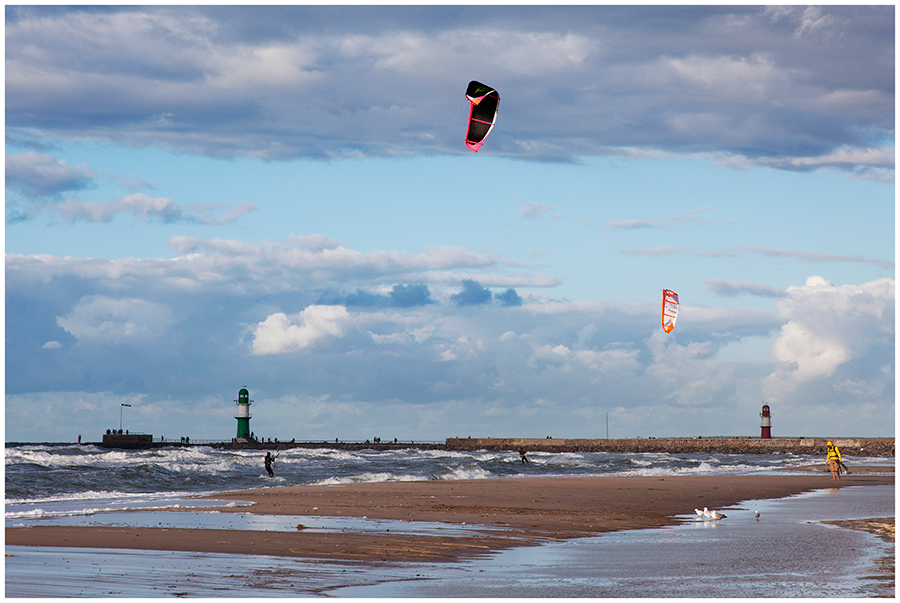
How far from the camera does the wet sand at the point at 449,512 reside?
36.3 ft

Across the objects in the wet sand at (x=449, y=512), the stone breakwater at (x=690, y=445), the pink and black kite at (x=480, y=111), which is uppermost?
the pink and black kite at (x=480, y=111)

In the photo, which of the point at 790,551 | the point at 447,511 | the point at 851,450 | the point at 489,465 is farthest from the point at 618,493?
the point at 851,450

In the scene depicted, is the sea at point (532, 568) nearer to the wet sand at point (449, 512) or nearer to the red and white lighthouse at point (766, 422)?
the wet sand at point (449, 512)

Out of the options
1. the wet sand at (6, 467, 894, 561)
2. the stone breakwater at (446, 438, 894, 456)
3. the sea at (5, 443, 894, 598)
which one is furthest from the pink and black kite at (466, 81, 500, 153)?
the stone breakwater at (446, 438, 894, 456)

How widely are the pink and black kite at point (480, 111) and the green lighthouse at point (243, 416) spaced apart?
224ft

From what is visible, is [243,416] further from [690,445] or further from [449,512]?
[449,512]

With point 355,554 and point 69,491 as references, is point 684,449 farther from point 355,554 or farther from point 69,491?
point 355,554

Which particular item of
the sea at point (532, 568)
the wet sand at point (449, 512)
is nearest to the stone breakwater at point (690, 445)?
the wet sand at point (449, 512)

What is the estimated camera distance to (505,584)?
8430 mm

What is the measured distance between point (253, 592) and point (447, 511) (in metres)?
8.87

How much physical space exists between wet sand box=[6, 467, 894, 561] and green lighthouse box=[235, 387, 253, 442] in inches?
2391

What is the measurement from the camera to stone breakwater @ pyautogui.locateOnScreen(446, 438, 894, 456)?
72.8 m

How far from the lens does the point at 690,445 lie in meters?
82.0

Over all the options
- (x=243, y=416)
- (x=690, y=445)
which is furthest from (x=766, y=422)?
Result: (x=243, y=416)
